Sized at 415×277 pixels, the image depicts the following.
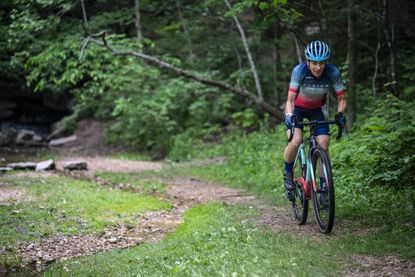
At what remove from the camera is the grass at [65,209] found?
8.98 metres

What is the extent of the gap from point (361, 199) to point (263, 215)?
5.93ft

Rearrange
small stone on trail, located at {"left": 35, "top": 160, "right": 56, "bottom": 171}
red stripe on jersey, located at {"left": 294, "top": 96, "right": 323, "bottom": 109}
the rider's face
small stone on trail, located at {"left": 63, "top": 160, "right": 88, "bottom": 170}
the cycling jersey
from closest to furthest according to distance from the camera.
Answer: the rider's face → the cycling jersey → red stripe on jersey, located at {"left": 294, "top": 96, "right": 323, "bottom": 109} → small stone on trail, located at {"left": 35, "top": 160, "right": 56, "bottom": 171} → small stone on trail, located at {"left": 63, "top": 160, "right": 88, "bottom": 170}

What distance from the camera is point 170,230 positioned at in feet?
31.2

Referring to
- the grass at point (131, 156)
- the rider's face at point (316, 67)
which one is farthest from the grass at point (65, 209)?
Result: the grass at point (131, 156)

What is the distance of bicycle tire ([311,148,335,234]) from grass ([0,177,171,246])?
4570mm

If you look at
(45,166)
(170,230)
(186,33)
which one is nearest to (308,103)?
(170,230)

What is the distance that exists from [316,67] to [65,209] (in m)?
6.38

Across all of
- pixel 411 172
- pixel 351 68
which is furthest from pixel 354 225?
pixel 351 68

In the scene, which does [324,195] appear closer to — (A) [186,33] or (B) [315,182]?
(B) [315,182]

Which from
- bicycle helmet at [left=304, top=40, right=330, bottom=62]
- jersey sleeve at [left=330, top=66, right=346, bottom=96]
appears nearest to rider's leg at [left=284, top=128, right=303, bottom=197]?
jersey sleeve at [left=330, top=66, right=346, bottom=96]

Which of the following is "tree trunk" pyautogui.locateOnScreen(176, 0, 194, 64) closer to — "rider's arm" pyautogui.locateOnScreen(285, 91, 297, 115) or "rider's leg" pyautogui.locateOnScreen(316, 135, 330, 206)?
"rider's arm" pyautogui.locateOnScreen(285, 91, 297, 115)

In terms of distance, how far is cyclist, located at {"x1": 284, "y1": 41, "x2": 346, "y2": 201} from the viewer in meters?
7.00

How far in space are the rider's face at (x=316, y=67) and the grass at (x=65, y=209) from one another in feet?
17.0

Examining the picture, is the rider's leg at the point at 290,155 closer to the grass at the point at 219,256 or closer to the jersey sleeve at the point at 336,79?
the jersey sleeve at the point at 336,79
